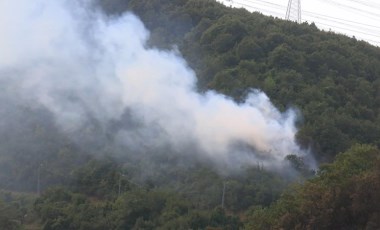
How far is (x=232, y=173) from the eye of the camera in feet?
109

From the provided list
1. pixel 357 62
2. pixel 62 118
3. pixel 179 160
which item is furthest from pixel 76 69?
pixel 357 62

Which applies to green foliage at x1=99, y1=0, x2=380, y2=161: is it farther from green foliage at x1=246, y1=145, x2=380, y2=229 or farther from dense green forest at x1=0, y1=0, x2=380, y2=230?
green foliage at x1=246, y1=145, x2=380, y2=229

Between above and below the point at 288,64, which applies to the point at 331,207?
below

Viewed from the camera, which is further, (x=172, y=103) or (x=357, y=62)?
(x=357, y=62)

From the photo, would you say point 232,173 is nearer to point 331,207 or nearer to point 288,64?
point 288,64

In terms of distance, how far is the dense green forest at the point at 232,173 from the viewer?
23.1m

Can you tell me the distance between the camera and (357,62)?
45.1m

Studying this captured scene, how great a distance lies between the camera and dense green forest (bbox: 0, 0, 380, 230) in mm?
23141

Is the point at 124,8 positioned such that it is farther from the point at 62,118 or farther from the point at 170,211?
the point at 170,211

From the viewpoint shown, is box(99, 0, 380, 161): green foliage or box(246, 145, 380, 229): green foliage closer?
box(246, 145, 380, 229): green foliage

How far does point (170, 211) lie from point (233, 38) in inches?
764

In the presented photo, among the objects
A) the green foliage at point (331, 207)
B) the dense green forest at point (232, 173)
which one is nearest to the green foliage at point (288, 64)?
the dense green forest at point (232, 173)

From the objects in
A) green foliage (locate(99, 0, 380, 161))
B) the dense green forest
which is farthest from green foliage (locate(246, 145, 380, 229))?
green foliage (locate(99, 0, 380, 161))

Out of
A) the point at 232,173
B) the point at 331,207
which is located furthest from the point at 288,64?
the point at 331,207
